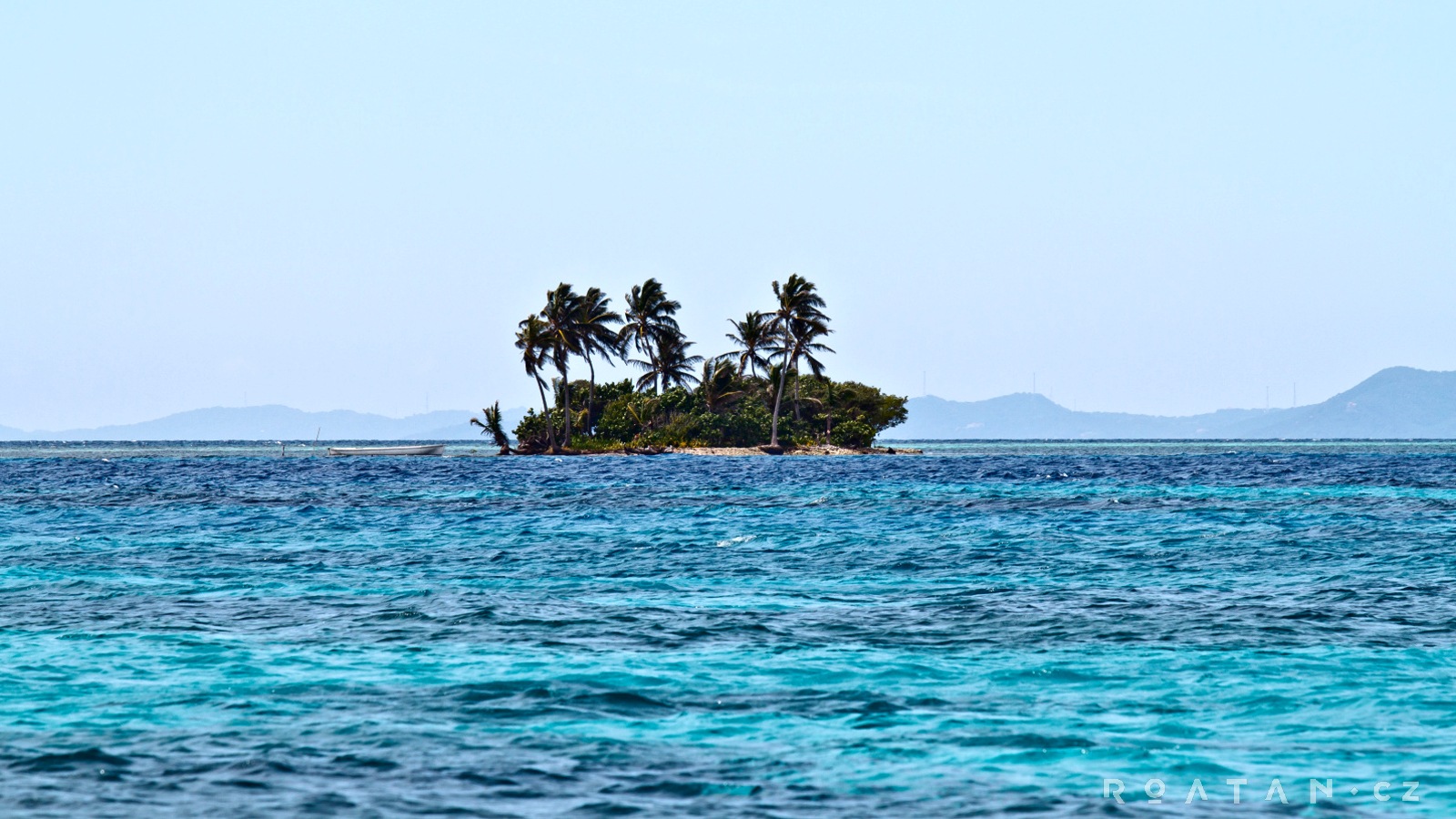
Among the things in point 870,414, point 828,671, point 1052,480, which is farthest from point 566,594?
point 870,414

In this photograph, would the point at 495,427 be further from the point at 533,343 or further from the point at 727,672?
the point at 727,672

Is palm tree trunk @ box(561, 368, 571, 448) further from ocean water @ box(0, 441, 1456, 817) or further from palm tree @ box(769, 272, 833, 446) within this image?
ocean water @ box(0, 441, 1456, 817)

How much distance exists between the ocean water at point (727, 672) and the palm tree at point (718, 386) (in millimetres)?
70183

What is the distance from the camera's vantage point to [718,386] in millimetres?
102312

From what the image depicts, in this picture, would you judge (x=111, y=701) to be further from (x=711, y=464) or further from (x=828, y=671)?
(x=711, y=464)

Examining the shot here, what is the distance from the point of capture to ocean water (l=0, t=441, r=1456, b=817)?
9.23m

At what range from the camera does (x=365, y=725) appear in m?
10.9

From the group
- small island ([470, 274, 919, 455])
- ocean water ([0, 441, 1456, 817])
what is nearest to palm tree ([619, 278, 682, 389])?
small island ([470, 274, 919, 455])

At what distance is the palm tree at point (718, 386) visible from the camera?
10169 cm

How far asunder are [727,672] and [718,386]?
292ft

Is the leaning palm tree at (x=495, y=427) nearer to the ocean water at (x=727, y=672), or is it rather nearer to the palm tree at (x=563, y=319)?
the palm tree at (x=563, y=319)

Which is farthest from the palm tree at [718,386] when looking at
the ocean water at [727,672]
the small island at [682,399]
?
the ocean water at [727,672]

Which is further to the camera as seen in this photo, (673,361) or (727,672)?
(673,361)

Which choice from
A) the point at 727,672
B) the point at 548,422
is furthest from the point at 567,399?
the point at 727,672
